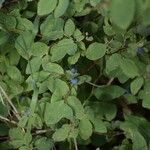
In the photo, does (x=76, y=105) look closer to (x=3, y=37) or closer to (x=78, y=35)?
(x=78, y=35)

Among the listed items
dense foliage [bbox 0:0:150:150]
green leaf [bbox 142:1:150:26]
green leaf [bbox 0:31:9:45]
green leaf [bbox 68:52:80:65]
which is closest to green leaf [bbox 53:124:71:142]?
dense foliage [bbox 0:0:150:150]

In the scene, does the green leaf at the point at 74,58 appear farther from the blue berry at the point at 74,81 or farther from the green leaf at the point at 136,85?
the green leaf at the point at 136,85

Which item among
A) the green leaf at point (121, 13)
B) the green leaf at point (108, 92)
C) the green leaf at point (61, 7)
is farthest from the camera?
the green leaf at point (108, 92)

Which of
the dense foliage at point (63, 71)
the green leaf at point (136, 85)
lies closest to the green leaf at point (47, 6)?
the dense foliage at point (63, 71)

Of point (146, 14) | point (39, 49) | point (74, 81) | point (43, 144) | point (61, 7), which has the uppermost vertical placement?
point (146, 14)

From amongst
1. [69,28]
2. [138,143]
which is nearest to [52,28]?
Answer: [69,28]

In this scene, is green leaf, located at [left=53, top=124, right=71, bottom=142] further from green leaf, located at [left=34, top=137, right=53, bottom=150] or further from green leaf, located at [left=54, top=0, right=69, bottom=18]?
green leaf, located at [left=54, top=0, right=69, bottom=18]

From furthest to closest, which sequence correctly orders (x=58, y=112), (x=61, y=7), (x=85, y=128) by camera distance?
(x=85, y=128) → (x=58, y=112) → (x=61, y=7)

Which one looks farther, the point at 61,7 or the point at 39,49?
the point at 39,49

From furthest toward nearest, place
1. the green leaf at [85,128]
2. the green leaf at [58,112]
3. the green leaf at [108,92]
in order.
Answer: the green leaf at [108,92] → the green leaf at [85,128] → the green leaf at [58,112]
